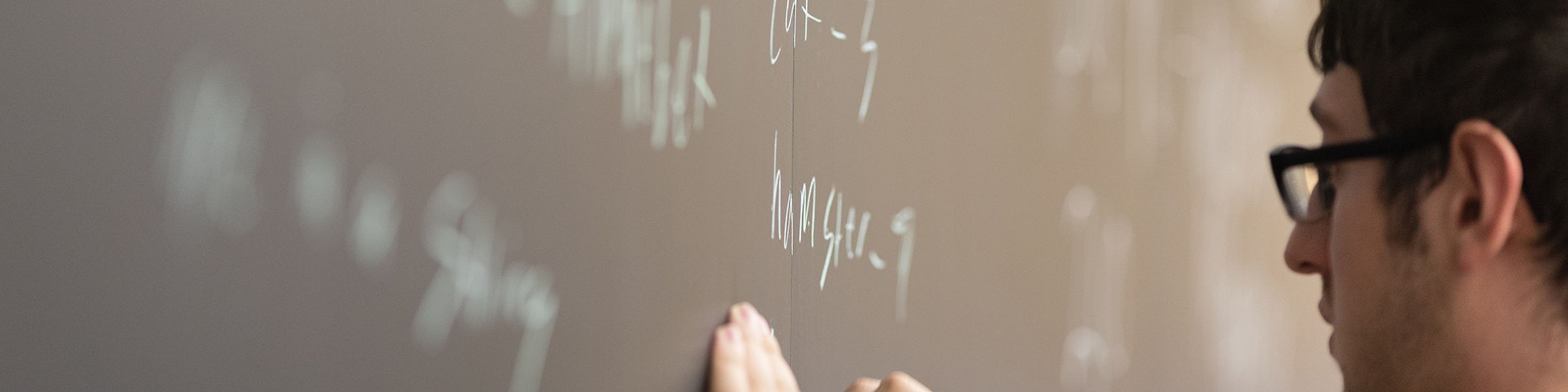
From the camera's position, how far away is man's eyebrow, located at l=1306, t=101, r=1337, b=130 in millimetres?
604

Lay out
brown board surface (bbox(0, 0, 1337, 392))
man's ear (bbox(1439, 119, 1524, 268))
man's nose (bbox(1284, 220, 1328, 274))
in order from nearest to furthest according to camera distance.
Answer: brown board surface (bbox(0, 0, 1337, 392)), man's ear (bbox(1439, 119, 1524, 268)), man's nose (bbox(1284, 220, 1328, 274))

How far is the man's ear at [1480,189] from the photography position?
0.51 metres

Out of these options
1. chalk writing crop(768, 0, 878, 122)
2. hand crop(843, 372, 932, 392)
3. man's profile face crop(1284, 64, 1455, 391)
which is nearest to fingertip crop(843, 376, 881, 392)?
hand crop(843, 372, 932, 392)

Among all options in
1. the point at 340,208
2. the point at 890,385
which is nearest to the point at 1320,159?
the point at 890,385

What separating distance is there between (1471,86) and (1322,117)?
3.4 inches

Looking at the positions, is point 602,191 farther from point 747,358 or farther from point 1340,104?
point 1340,104

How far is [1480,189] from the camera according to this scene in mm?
519

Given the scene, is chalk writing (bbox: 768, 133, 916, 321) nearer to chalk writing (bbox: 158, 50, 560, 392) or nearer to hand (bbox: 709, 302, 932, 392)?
hand (bbox: 709, 302, 932, 392)

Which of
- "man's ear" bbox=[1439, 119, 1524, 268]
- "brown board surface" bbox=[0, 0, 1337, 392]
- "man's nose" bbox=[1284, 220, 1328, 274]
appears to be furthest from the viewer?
"man's nose" bbox=[1284, 220, 1328, 274]

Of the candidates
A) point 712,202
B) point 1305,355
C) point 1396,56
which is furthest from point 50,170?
point 1305,355

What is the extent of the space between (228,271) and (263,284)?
16 mm

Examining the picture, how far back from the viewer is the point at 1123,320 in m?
1.00

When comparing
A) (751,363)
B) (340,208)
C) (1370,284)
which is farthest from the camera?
(751,363)

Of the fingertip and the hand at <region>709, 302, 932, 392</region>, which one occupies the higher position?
the hand at <region>709, 302, 932, 392</region>
